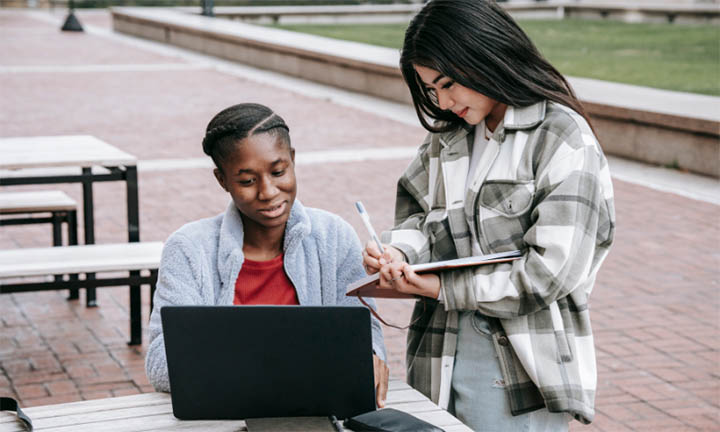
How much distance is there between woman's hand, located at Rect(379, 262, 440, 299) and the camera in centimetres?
237

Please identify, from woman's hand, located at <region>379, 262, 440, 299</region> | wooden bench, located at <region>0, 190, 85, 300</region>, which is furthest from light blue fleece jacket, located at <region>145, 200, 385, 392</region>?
wooden bench, located at <region>0, 190, 85, 300</region>

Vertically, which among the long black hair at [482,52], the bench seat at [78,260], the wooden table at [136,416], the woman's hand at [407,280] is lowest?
the bench seat at [78,260]

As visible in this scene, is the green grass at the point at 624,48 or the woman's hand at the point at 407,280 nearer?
the woman's hand at the point at 407,280

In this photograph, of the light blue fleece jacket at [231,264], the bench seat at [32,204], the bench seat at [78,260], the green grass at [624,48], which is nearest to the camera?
the light blue fleece jacket at [231,264]

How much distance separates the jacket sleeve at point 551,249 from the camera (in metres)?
2.32

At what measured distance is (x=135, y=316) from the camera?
17.5ft

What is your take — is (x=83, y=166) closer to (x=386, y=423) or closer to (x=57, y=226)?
(x=57, y=226)

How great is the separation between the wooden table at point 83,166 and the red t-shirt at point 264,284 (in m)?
2.66

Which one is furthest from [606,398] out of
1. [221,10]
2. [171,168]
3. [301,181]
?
[221,10]

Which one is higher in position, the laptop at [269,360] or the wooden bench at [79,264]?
the laptop at [269,360]

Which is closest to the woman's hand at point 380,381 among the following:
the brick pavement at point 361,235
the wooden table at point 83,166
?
the brick pavement at point 361,235

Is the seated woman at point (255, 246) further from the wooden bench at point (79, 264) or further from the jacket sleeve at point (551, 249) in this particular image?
the wooden bench at point (79, 264)

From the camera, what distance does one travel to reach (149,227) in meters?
7.51

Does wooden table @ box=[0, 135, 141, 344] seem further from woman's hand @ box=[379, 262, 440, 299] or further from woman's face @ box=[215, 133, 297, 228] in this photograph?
woman's hand @ box=[379, 262, 440, 299]
